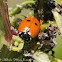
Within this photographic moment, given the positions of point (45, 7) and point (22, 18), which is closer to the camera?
point (45, 7)

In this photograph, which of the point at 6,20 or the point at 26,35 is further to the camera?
the point at 26,35

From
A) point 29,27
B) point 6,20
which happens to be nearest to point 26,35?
point 29,27

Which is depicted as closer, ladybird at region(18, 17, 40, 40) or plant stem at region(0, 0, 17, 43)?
plant stem at region(0, 0, 17, 43)

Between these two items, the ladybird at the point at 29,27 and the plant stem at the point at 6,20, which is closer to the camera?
the plant stem at the point at 6,20

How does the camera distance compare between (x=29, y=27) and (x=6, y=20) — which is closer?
(x=6, y=20)

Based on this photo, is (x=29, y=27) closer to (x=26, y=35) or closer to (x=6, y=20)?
(x=26, y=35)

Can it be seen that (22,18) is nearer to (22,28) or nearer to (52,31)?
(22,28)

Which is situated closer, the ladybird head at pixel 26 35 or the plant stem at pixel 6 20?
the plant stem at pixel 6 20

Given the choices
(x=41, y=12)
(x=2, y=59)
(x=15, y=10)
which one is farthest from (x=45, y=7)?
(x=2, y=59)
